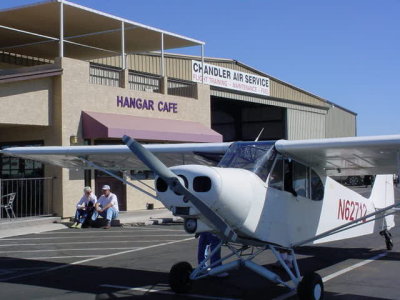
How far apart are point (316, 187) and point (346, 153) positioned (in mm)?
910

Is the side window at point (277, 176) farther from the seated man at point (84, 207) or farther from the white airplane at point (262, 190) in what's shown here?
the seated man at point (84, 207)

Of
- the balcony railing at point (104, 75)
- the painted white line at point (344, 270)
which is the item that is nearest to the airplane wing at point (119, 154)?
the painted white line at point (344, 270)

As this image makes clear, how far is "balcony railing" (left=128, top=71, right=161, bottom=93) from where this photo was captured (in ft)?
69.3

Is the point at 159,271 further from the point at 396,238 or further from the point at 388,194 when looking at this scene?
the point at 396,238

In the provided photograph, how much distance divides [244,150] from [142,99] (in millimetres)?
12639

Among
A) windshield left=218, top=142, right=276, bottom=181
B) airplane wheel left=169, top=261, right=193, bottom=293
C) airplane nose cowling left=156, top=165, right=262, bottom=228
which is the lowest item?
airplane wheel left=169, top=261, right=193, bottom=293

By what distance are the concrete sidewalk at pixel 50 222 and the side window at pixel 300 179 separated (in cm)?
852

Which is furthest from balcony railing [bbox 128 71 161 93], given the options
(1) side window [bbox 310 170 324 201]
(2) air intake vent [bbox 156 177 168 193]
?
(2) air intake vent [bbox 156 177 168 193]

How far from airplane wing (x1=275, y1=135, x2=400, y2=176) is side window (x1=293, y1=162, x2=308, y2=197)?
0.11 m

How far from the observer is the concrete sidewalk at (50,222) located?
14.9 metres

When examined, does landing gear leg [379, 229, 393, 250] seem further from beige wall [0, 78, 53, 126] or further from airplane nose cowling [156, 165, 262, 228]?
beige wall [0, 78, 53, 126]

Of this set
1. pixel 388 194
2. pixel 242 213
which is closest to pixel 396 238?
pixel 388 194

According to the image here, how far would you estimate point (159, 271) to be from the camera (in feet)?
30.7

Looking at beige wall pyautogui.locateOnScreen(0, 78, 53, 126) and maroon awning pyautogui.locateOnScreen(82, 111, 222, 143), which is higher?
beige wall pyautogui.locateOnScreen(0, 78, 53, 126)
